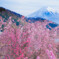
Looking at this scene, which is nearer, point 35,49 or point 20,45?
point 20,45

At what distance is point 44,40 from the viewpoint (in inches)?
71.1

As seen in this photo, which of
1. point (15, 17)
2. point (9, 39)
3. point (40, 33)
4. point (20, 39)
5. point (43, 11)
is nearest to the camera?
point (20, 39)

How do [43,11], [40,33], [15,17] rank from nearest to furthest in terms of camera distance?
[40,33], [15,17], [43,11]

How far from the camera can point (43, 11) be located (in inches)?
109

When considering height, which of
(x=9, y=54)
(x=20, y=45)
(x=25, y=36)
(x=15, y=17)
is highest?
(x=15, y=17)

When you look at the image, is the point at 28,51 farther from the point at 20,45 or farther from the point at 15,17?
the point at 15,17

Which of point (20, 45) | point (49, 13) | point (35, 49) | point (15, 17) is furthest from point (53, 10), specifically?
point (20, 45)

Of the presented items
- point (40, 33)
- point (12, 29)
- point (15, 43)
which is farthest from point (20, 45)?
point (40, 33)

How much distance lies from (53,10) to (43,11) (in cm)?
26

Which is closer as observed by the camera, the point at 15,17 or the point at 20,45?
the point at 20,45

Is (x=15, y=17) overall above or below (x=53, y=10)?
below

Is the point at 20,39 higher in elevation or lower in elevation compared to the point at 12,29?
lower

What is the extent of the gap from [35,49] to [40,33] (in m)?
0.26

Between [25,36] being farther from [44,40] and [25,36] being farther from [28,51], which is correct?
[44,40]
